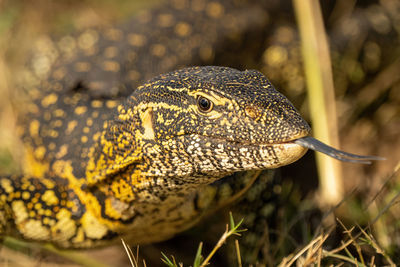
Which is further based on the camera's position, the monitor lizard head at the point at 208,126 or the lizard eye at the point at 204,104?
the lizard eye at the point at 204,104

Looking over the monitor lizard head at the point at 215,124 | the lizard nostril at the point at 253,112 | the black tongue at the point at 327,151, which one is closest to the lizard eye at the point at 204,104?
the monitor lizard head at the point at 215,124

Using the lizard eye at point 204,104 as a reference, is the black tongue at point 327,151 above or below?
below

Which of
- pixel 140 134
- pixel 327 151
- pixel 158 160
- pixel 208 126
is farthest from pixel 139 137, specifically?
pixel 327 151

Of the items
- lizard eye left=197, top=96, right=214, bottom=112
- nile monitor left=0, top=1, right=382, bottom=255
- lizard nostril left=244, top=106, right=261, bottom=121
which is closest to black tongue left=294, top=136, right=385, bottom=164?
nile monitor left=0, top=1, right=382, bottom=255

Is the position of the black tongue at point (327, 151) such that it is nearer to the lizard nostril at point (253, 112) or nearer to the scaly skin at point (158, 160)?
the scaly skin at point (158, 160)

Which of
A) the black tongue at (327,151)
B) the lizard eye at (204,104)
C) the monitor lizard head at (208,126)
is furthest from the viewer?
the lizard eye at (204,104)

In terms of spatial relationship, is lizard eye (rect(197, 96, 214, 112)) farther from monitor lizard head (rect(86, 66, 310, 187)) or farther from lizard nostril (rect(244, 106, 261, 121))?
lizard nostril (rect(244, 106, 261, 121))

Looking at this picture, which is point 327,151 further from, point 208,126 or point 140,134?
point 140,134

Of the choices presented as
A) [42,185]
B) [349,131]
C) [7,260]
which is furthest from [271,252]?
[349,131]
